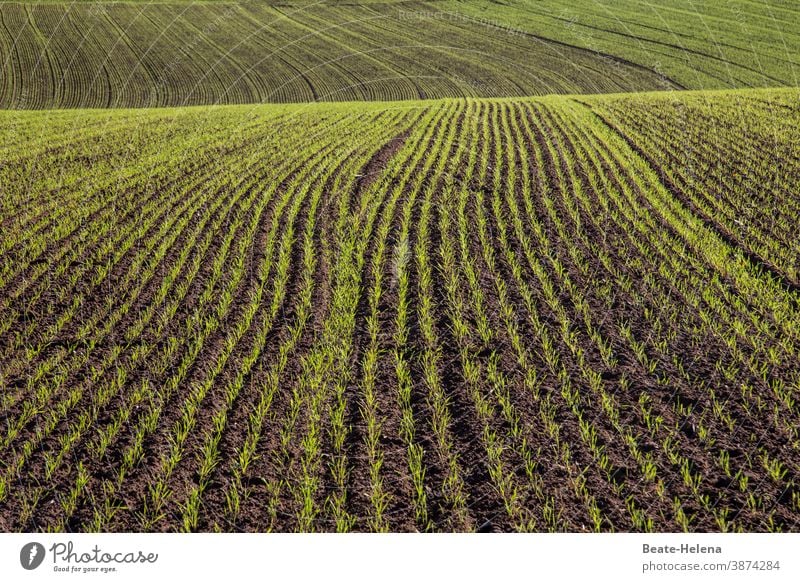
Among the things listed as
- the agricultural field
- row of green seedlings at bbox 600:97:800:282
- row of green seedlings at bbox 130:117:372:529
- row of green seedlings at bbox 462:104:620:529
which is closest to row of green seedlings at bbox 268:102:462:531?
the agricultural field

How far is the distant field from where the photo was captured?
3153 centimetres

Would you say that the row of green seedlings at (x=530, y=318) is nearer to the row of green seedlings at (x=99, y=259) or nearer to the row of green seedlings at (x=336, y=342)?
the row of green seedlings at (x=336, y=342)

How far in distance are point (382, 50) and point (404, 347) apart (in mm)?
36598

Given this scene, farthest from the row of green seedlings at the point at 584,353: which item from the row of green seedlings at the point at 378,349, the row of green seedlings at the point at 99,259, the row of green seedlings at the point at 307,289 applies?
the row of green seedlings at the point at 99,259

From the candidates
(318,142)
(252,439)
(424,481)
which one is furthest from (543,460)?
(318,142)

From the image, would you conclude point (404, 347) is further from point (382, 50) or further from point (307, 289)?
point (382, 50)

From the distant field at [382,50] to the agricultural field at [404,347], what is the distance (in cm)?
2233

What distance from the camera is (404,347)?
5992mm

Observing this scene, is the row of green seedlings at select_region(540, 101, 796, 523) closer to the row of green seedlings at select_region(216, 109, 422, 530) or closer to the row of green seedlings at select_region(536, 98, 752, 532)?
the row of green seedlings at select_region(536, 98, 752, 532)

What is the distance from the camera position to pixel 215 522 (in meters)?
3.86
